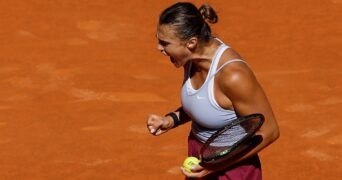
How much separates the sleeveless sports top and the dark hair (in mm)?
104

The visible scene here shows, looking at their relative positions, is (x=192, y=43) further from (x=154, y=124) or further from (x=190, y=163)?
(x=154, y=124)

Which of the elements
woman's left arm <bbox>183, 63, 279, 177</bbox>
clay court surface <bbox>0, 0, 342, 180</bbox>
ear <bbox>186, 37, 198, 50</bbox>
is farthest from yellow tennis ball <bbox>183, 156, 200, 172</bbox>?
clay court surface <bbox>0, 0, 342, 180</bbox>

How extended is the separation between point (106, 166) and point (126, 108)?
A: 1.28m

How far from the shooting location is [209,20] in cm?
330

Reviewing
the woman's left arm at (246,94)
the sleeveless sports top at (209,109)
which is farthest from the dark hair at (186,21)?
the woman's left arm at (246,94)

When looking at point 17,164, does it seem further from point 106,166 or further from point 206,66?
point 206,66

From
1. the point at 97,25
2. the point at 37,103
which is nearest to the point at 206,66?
the point at 37,103

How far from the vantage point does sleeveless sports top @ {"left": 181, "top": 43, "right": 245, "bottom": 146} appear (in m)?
3.05

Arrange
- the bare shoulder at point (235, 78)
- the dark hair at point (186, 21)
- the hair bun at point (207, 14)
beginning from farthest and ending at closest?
1. the hair bun at point (207, 14)
2. the dark hair at point (186, 21)
3. the bare shoulder at point (235, 78)

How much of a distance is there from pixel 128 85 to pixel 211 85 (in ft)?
15.6

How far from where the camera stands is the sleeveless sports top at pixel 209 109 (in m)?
3.05

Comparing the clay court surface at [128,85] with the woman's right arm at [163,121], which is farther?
the clay court surface at [128,85]

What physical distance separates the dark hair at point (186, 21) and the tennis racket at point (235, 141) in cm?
40

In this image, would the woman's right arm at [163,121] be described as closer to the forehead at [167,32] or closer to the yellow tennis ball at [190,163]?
the yellow tennis ball at [190,163]
